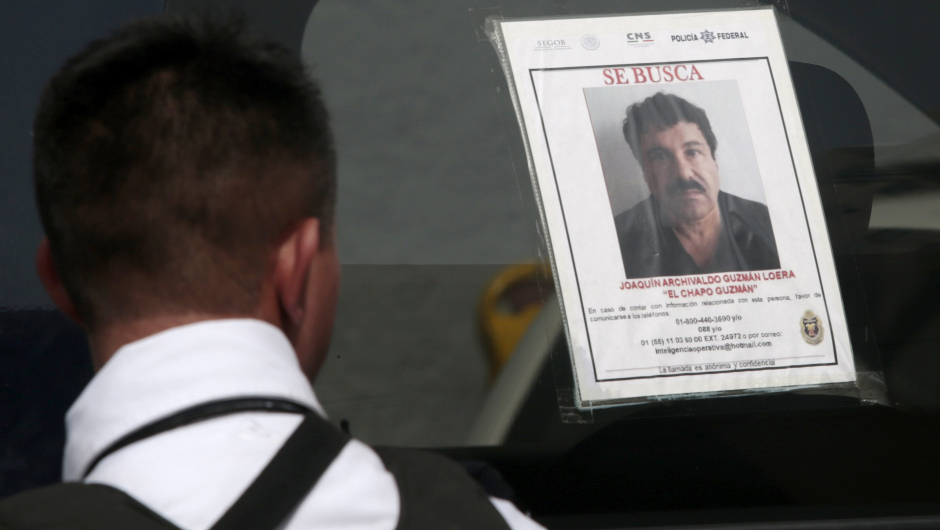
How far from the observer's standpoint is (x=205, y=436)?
876mm

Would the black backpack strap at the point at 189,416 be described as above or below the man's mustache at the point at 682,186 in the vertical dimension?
below

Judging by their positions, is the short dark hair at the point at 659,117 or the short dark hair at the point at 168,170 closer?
the short dark hair at the point at 168,170

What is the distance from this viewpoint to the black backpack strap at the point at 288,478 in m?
0.84

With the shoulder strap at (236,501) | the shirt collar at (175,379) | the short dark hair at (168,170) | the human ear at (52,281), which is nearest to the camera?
the shoulder strap at (236,501)

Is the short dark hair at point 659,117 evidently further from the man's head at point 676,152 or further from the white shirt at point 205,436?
the white shirt at point 205,436

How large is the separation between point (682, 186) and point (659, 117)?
0.37ft

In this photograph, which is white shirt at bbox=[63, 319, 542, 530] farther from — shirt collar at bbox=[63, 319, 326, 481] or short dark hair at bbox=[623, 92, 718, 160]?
short dark hair at bbox=[623, 92, 718, 160]

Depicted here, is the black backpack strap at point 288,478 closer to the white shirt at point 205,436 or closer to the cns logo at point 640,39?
the white shirt at point 205,436

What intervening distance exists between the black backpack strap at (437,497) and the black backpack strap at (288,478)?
0.09m

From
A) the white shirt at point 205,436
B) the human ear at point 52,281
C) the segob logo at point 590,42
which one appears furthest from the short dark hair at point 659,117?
the human ear at point 52,281

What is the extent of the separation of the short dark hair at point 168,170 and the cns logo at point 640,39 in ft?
1.90

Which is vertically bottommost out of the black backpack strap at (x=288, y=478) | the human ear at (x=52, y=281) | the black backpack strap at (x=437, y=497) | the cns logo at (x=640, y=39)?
the black backpack strap at (x=437, y=497)

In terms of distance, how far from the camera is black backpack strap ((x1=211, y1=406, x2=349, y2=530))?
0.84 metres

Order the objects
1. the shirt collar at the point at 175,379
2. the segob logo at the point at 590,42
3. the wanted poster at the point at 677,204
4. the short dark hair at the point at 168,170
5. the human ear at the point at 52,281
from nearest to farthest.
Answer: the shirt collar at the point at 175,379, the short dark hair at the point at 168,170, the human ear at the point at 52,281, the wanted poster at the point at 677,204, the segob logo at the point at 590,42
